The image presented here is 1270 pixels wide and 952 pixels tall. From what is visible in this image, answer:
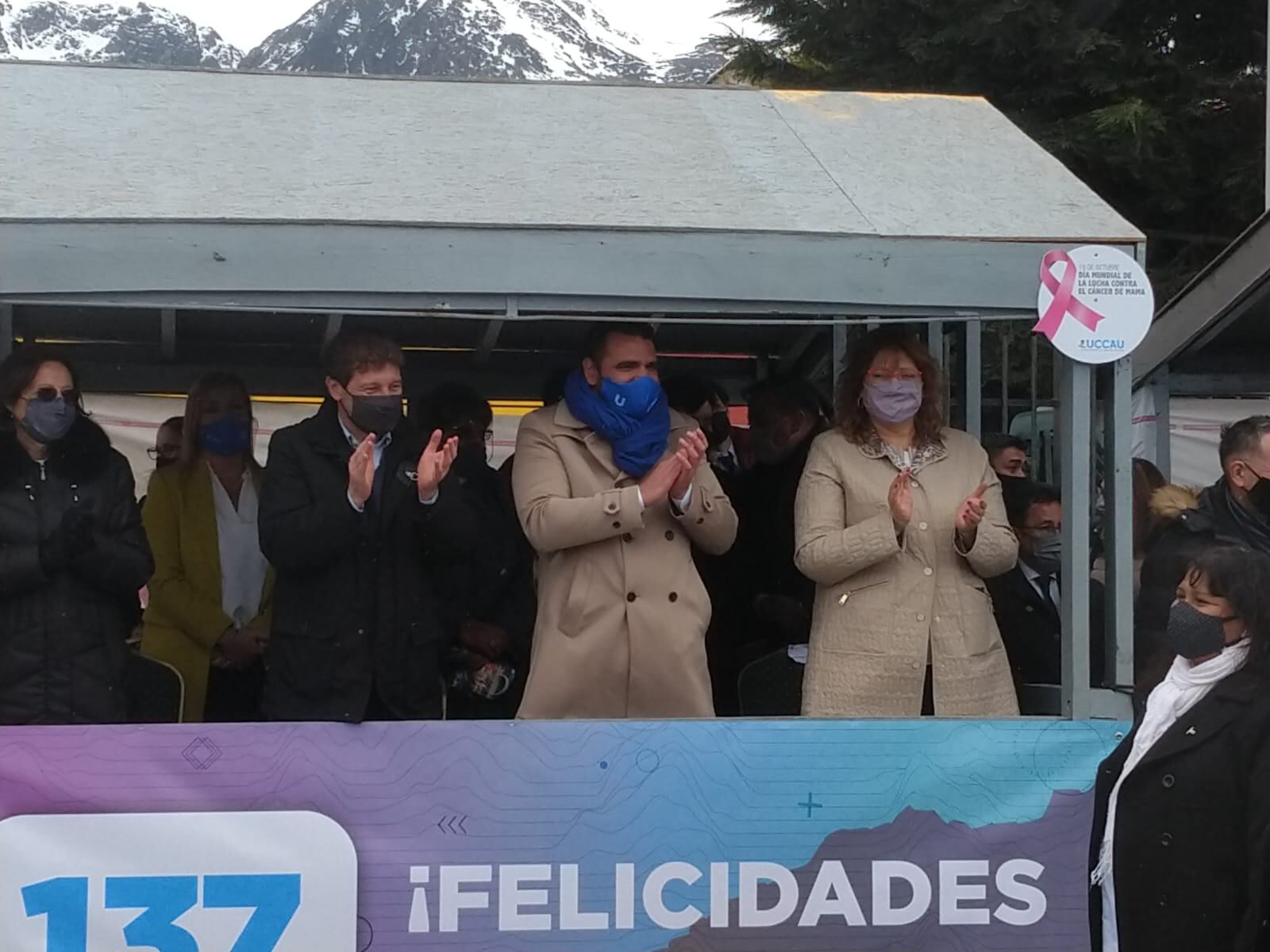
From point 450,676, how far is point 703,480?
97 centimetres

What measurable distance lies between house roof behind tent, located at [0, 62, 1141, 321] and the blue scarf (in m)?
0.28

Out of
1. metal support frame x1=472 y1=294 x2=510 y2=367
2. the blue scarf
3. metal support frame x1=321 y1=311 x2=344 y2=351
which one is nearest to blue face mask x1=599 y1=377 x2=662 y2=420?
the blue scarf

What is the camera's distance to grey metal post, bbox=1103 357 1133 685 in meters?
3.84

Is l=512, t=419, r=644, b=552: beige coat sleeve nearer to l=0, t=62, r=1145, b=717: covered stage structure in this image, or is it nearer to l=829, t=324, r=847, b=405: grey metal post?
l=0, t=62, r=1145, b=717: covered stage structure

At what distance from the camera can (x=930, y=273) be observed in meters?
3.67

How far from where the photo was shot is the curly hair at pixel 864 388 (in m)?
4.00

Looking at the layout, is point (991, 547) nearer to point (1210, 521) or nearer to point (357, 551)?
point (1210, 521)

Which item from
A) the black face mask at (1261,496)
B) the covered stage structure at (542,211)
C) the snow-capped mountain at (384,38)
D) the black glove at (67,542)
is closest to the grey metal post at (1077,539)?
the covered stage structure at (542,211)

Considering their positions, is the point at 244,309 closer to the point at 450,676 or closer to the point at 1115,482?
the point at 450,676

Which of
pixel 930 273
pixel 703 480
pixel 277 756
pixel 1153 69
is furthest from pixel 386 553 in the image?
pixel 1153 69

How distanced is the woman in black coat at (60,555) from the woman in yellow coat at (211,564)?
0.69m

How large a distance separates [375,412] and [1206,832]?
210cm

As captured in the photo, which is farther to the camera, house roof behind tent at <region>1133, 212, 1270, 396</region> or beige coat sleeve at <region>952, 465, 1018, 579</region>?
house roof behind tent at <region>1133, 212, 1270, 396</region>

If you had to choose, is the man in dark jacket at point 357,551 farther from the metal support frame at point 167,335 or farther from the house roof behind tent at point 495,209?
the metal support frame at point 167,335
